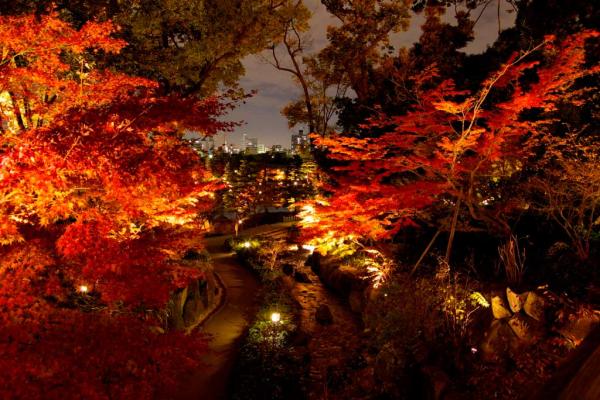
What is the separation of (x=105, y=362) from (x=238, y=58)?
33.6 feet

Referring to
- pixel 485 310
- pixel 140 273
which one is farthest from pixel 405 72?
pixel 140 273

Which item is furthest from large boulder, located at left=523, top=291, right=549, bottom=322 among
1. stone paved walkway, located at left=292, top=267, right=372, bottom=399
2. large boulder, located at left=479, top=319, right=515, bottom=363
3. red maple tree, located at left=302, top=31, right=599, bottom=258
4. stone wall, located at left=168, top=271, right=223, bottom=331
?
stone wall, located at left=168, top=271, right=223, bottom=331

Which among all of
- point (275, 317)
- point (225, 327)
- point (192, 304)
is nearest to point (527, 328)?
point (275, 317)

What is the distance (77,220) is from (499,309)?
7896 mm

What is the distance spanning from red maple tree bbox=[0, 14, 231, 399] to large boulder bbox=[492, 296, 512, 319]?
5563mm

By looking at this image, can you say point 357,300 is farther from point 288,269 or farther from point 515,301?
point 515,301

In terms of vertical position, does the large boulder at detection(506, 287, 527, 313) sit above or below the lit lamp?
above

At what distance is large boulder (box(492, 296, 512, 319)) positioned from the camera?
7.18 meters

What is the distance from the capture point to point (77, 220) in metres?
6.87

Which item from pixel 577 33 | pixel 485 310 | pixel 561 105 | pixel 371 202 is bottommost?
pixel 485 310

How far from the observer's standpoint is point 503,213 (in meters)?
10.1

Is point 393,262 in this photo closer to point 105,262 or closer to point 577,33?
point 577,33

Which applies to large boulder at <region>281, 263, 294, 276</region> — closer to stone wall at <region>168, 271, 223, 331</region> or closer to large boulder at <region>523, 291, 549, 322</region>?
stone wall at <region>168, 271, 223, 331</region>

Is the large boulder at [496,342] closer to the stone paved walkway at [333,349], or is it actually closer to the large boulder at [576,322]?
the large boulder at [576,322]
